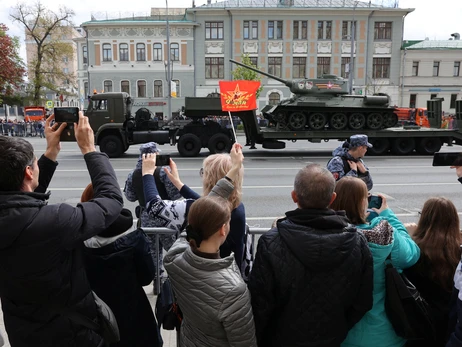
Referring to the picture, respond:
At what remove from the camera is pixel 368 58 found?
4641cm

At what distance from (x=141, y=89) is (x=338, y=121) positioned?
31.6 m

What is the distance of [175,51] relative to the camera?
1804 inches

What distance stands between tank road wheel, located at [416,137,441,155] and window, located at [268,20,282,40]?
97.6 feet

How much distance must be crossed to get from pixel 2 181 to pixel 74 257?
0.51 meters

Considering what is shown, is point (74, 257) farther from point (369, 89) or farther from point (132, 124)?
point (369, 89)

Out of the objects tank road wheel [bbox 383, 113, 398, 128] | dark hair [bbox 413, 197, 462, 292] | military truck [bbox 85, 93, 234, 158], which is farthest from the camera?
tank road wheel [bbox 383, 113, 398, 128]

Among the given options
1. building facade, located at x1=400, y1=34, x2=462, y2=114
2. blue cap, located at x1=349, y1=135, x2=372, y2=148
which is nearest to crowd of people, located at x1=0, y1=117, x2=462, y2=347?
blue cap, located at x1=349, y1=135, x2=372, y2=148

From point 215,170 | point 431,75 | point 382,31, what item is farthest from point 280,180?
point 431,75

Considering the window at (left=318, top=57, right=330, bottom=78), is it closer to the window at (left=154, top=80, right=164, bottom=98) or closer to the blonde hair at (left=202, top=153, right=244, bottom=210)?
the window at (left=154, top=80, right=164, bottom=98)

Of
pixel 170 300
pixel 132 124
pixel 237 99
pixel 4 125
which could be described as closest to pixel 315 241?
pixel 170 300

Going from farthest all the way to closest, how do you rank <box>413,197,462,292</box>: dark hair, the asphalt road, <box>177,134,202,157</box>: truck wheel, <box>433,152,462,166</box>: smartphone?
<box>177,134,202,157</box>: truck wheel < the asphalt road < <box>433,152,462,166</box>: smartphone < <box>413,197,462,292</box>: dark hair

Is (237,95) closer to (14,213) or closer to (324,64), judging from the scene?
(14,213)

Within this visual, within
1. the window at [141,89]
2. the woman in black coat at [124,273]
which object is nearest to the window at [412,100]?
the window at [141,89]

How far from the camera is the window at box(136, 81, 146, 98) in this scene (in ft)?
152
